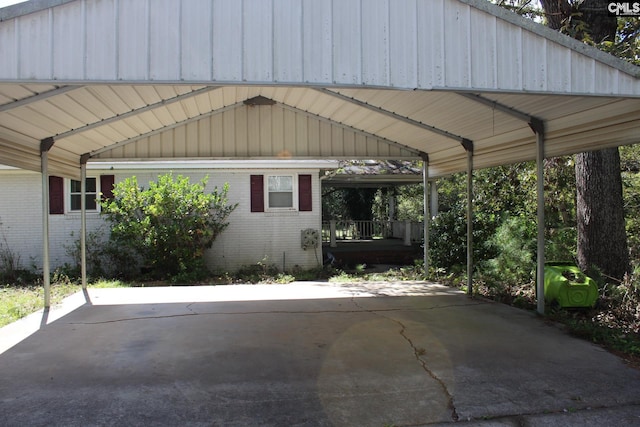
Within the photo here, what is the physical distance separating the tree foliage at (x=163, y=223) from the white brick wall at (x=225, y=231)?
129 centimetres

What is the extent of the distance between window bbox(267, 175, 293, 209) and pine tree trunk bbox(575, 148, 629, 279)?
7579 mm

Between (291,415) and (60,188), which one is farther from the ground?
(60,188)

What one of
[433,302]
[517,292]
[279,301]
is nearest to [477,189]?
[517,292]

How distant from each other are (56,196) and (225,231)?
4.67 metres

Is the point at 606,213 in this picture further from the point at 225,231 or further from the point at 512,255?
the point at 225,231

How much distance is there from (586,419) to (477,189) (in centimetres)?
980

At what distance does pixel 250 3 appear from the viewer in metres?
4.14

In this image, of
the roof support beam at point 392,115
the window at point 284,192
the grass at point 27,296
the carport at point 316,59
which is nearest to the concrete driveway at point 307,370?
the grass at point 27,296

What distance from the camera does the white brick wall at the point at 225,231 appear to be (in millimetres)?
12211

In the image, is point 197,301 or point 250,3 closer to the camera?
point 250,3

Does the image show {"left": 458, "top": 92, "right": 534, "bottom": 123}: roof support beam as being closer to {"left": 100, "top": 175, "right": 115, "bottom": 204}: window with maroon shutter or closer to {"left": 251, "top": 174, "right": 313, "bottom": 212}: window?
{"left": 251, "top": 174, "right": 313, "bottom": 212}: window

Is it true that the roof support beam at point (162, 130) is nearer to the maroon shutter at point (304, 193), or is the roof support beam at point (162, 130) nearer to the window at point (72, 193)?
the window at point (72, 193)

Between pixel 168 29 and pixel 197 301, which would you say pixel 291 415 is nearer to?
pixel 168 29

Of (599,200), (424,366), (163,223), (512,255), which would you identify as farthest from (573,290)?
(163,223)
